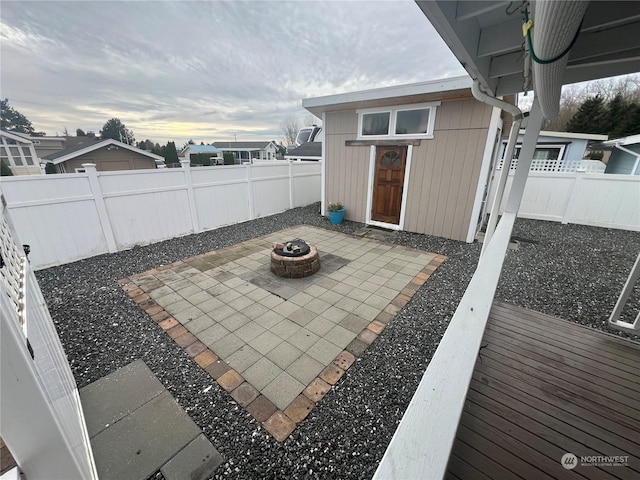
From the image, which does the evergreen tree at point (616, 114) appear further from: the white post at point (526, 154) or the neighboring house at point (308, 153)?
the white post at point (526, 154)

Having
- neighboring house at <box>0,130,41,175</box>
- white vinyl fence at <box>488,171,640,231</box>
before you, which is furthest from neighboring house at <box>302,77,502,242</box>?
neighboring house at <box>0,130,41,175</box>

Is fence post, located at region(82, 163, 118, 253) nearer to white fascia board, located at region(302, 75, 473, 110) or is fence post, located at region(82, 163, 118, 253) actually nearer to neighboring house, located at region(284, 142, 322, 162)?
white fascia board, located at region(302, 75, 473, 110)

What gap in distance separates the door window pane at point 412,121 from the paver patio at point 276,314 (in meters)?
2.67

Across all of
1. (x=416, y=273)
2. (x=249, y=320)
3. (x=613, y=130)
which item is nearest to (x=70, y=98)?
(x=249, y=320)

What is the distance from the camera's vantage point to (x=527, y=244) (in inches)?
202

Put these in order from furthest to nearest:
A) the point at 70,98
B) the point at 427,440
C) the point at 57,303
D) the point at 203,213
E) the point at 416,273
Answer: the point at 70,98 < the point at 203,213 < the point at 416,273 < the point at 57,303 < the point at 427,440

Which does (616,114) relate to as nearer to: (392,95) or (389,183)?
(389,183)

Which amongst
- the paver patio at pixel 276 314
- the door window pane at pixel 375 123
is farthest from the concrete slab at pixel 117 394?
the door window pane at pixel 375 123

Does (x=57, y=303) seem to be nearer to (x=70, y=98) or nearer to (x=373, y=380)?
(x=373, y=380)

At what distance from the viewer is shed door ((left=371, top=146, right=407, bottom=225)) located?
5707 mm

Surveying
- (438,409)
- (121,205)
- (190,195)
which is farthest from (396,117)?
(438,409)

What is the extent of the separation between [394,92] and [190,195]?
4.68 meters

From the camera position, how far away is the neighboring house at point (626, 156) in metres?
9.73

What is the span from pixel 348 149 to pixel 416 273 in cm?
377
